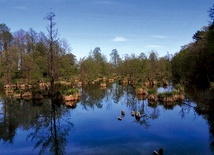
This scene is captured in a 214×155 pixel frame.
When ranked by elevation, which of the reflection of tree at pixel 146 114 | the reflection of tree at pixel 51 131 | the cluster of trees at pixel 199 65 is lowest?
the reflection of tree at pixel 51 131

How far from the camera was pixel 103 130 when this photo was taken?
62.6ft

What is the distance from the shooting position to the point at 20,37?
7569 centimetres

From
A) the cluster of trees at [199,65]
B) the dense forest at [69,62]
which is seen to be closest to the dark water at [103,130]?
the dense forest at [69,62]

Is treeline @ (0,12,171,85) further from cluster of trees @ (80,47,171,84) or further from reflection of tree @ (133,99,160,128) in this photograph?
reflection of tree @ (133,99,160,128)

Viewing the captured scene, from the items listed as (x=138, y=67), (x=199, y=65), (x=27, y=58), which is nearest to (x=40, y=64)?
(x=27, y=58)

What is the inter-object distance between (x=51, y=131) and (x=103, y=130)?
436 centimetres

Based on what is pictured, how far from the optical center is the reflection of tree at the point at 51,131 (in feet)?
51.0

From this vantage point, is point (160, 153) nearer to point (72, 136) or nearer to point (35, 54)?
point (72, 136)

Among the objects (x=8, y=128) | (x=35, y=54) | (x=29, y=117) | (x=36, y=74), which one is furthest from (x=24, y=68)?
(x=8, y=128)

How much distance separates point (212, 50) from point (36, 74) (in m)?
37.6

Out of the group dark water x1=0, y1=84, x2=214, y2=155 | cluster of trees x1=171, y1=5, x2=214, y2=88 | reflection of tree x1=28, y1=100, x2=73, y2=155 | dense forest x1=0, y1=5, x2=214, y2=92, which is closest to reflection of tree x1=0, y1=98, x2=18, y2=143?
dark water x1=0, y1=84, x2=214, y2=155

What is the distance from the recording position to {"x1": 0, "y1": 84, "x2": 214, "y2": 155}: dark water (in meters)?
14.7

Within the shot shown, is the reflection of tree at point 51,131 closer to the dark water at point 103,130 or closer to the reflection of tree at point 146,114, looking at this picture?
the dark water at point 103,130

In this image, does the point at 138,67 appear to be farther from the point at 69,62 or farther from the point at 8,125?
the point at 8,125
